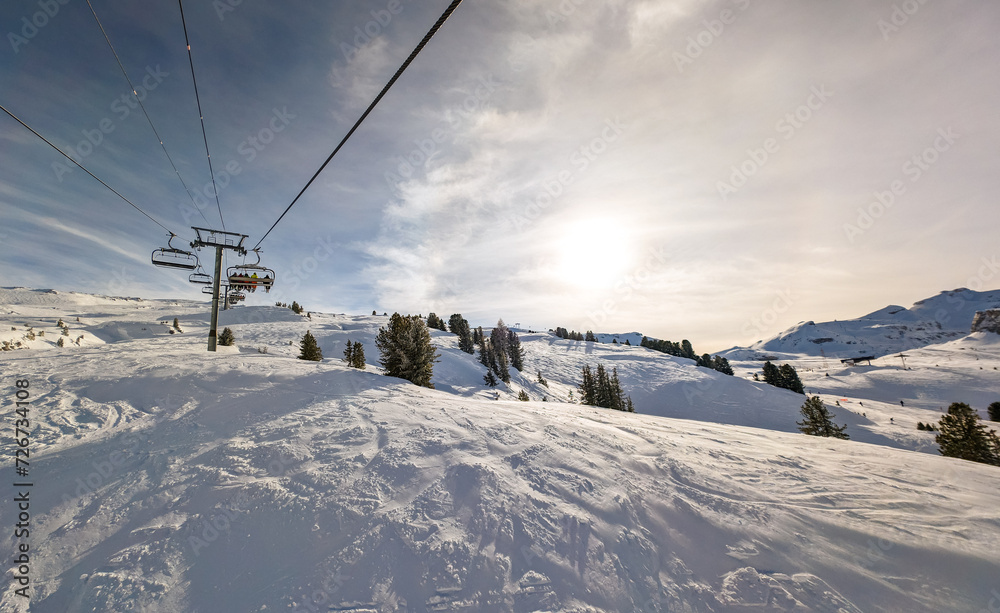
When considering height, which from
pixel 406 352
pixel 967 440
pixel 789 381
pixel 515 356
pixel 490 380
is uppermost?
pixel 406 352

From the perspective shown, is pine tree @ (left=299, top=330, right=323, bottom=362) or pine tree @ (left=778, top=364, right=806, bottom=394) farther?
pine tree @ (left=778, top=364, right=806, bottom=394)

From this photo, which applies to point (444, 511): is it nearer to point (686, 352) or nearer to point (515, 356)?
point (515, 356)

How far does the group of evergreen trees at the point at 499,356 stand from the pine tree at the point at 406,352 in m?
22.2

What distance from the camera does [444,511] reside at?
4488 millimetres

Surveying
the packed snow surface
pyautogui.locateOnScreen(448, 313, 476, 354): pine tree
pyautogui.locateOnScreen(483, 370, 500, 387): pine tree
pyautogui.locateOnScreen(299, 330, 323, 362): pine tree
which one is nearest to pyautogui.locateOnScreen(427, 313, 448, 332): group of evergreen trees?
pyautogui.locateOnScreen(448, 313, 476, 354): pine tree

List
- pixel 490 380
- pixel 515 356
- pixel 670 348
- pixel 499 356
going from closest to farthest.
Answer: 1. pixel 490 380
2. pixel 499 356
3. pixel 515 356
4. pixel 670 348

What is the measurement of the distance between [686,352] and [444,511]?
3879 inches

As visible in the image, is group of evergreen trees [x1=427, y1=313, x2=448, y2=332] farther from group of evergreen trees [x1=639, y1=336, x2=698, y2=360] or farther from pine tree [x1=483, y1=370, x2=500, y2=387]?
group of evergreen trees [x1=639, y1=336, x2=698, y2=360]

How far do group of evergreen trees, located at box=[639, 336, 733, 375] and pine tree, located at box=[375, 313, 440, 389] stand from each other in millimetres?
72020

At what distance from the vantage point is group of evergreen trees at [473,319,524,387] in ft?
142

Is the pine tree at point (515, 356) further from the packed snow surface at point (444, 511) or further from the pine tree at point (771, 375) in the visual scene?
the packed snow surface at point (444, 511)

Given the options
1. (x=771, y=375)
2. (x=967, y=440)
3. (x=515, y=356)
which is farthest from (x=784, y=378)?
(x=515, y=356)

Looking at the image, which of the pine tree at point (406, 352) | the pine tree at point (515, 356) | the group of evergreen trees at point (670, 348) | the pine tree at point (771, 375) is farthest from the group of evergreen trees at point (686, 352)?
the pine tree at point (406, 352)

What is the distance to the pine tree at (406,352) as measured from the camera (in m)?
17.8
